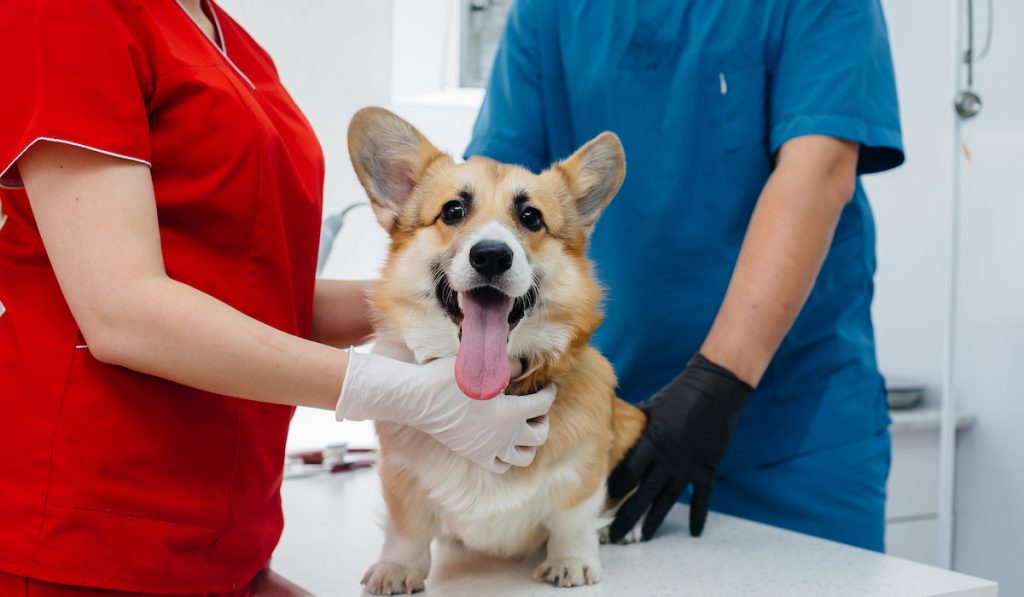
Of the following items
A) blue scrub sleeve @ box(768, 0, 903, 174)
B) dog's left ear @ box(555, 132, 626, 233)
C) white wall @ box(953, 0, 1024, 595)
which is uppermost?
blue scrub sleeve @ box(768, 0, 903, 174)

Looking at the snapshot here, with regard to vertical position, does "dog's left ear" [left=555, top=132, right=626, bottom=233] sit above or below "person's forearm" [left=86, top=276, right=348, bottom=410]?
above

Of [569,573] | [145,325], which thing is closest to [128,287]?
[145,325]

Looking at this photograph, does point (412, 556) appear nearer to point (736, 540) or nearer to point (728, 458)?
point (736, 540)

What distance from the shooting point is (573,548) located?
1106 mm

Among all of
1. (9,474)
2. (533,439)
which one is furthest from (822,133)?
(9,474)

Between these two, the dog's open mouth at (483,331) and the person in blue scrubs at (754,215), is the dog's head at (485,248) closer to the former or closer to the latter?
the dog's open mouth at (483,331)

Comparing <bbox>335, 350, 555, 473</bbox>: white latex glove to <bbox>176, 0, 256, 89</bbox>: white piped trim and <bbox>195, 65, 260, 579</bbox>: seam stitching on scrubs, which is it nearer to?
<bbox>195, 65, 260, 579</bbox>: seam stitching on scrubs

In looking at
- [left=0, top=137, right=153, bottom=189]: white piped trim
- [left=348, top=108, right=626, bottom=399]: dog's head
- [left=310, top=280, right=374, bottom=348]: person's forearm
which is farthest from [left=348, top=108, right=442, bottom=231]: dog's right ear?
[left=0, top=137, right=153, bottom=189]: white piped trim

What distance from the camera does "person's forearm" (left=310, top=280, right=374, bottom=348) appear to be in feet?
4.28

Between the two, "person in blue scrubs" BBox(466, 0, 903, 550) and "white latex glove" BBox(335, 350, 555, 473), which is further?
"person in blue scrubs" BBox(466, 0, 903, 550)

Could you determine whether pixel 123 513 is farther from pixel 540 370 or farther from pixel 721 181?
pixel 721 181

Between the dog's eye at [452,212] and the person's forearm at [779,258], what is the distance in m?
0.47

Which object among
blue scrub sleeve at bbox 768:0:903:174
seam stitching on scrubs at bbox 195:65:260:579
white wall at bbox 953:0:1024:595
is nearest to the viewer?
seam stitching on scrubs at bbox 195:65:260:579

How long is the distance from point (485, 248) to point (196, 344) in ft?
1.15
